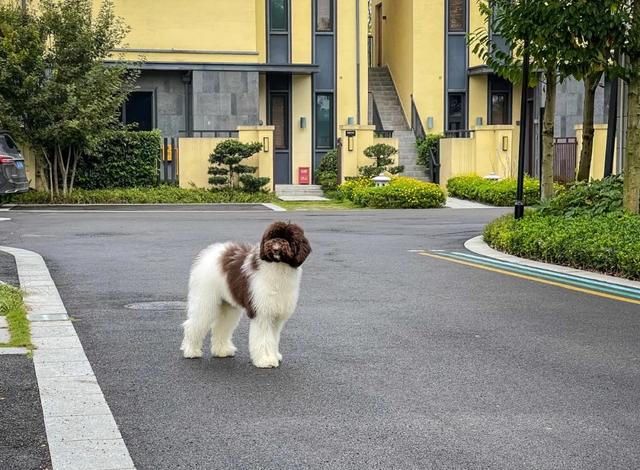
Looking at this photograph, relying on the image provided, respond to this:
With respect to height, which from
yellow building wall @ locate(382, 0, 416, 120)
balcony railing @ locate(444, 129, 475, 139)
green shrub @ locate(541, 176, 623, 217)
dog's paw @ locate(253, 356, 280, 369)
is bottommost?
dog's paw @ locate(253, 356, 280, 369)

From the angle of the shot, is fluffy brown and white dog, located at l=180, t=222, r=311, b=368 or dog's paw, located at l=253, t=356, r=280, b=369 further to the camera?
dog's paw, located at l=253, t=356, r=280, b=369

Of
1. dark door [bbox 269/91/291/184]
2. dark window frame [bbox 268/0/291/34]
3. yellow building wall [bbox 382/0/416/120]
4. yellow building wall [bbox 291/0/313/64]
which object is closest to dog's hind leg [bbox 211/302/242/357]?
dark door [bbox 269/91/291/184]

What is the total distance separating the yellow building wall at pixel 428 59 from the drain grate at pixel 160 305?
94.7 feet

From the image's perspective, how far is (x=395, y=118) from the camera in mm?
40219

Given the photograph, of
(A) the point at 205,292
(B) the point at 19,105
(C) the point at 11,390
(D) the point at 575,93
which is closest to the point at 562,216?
(A) the point at 205,292

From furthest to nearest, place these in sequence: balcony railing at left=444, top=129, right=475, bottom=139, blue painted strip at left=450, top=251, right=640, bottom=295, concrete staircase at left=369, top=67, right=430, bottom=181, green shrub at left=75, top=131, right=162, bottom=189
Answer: concrete staircase at left=369, top=67, right=430, bottom=181 < balcony railing at left=444, top=129, right=475, bottom=139 < green shrub at left=75, top=131, right=162, bottom=189 < blue painted strip at left=450, top=251, right=640, bottom=295

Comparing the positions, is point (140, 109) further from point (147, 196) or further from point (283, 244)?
point (283, 244)

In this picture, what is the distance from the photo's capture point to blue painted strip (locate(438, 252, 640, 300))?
12.2 metres

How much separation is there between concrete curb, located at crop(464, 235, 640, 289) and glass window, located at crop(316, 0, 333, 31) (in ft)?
65.6

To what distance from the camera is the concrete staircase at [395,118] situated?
37656 mm

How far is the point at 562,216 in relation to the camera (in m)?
17.9

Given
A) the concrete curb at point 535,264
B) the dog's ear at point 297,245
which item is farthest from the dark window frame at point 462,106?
the dog's ear at point 297,245

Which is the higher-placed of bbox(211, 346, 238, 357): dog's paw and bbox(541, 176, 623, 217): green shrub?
bbox(541, 176, 623, 217): green shrub

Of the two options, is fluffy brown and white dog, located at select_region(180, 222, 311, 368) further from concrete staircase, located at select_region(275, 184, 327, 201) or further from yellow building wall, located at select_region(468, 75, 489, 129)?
yellow building wall, located at select_region(468, 75, 489, 129)
